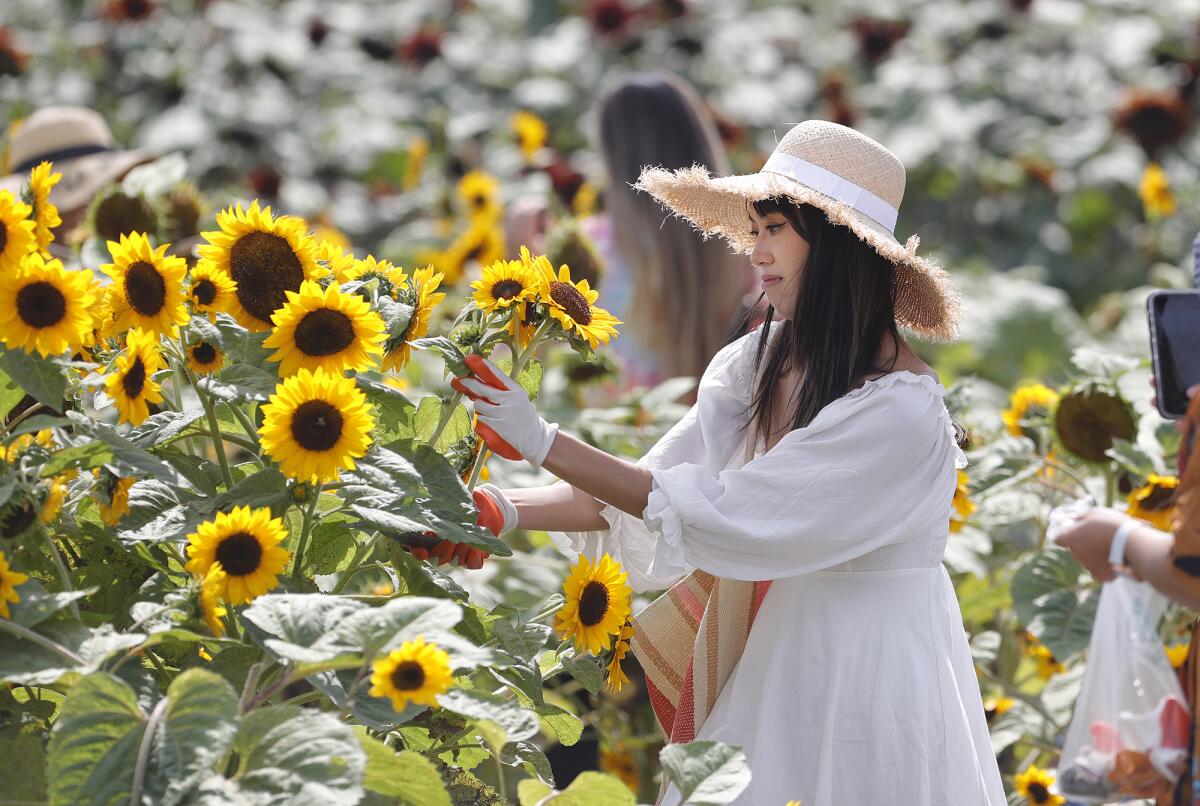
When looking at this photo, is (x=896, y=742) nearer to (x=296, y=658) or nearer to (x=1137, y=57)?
(x=296, y=658)

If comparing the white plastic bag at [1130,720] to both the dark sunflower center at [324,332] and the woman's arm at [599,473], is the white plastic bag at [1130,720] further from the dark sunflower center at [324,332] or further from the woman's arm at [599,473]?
the dark sunflower center at [324,332]

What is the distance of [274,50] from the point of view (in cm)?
562

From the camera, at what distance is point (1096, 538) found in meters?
1.53

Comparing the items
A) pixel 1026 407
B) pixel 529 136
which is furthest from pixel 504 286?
pixel 529 136

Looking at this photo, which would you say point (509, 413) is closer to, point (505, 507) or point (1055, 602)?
point (505, 507)

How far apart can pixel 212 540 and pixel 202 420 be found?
26 centimetres

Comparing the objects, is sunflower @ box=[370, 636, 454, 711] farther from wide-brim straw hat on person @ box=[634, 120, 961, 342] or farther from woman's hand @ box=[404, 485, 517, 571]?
wide-brim straw hat on person @ box=[634, 120, 961, 342]

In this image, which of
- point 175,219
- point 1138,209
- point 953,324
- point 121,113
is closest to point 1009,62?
point 1138,209

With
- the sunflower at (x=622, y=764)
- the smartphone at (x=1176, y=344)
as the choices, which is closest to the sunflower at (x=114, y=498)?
the smartphone at (x=1176, y=344)

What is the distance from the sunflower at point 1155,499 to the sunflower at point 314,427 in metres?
1.28

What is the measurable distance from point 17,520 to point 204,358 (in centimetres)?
26

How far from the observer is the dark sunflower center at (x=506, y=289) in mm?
1697

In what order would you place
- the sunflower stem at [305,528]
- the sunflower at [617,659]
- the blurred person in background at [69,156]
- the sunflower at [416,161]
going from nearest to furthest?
the sunflower stem at [305,528], the sunflower at [617,659], the blurred person in background at [69,156], the sunflower at [416,161]

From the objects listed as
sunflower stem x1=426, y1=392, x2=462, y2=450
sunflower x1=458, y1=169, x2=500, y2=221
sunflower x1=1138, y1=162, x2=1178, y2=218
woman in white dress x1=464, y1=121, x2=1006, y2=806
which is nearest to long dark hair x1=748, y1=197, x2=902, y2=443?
woman in white dress x1=464, y1=121, x2=1006, y2=806
